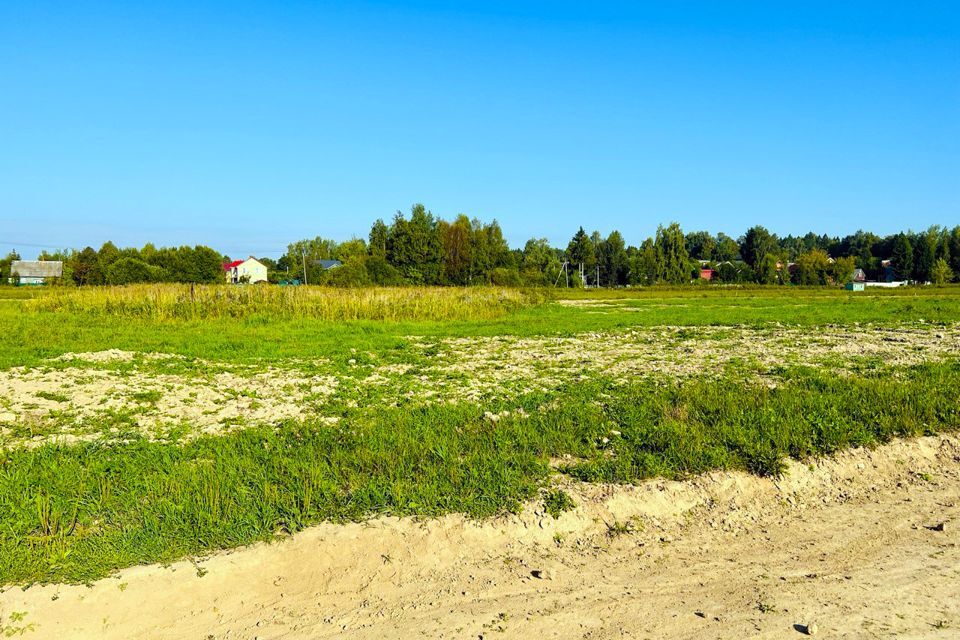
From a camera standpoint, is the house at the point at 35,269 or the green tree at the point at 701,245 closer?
the house at the point at 35,269

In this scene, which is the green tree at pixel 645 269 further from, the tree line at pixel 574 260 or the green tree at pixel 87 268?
the green tree at pixel 87 268

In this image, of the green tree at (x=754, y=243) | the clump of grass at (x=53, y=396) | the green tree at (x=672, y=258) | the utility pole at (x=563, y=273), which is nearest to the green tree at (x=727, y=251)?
the green tree at (x=754, y=243)

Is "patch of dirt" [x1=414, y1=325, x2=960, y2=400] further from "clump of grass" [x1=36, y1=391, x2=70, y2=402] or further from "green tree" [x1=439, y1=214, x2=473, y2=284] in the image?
"green tree" [x1=439, y1=214, x2=473, y2=284]

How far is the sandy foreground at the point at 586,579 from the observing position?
4.38 metres

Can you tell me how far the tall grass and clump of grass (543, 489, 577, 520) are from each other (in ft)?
71.2

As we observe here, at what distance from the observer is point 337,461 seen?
6738 millimetres

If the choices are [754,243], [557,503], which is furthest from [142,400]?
[754,243]

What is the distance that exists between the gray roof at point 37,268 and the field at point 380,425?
109531mm

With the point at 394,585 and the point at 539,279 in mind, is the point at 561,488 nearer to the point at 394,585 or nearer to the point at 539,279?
the point at 394,585

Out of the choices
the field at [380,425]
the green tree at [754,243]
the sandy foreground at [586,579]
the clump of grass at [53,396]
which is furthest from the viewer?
the green tree at [754,243]

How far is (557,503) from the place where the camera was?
6012 mm

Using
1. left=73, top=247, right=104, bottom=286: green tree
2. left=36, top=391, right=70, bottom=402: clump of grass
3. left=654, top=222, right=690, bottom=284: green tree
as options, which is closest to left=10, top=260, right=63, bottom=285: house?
left=73, top=247, right=104, bottom=286: green tree

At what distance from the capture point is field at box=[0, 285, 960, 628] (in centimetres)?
562

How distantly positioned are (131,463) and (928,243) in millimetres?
126293
